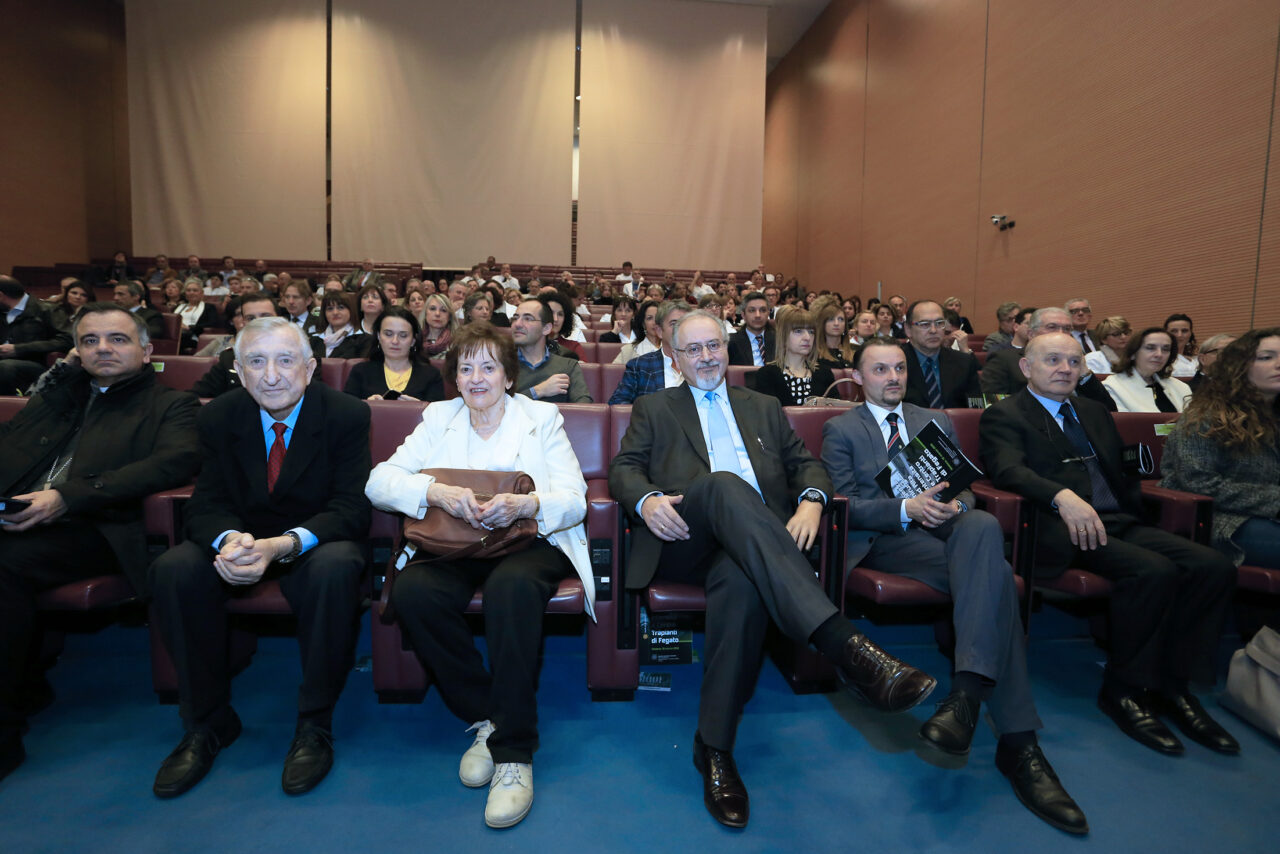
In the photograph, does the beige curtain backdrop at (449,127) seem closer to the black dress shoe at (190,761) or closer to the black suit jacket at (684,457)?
the black suit jacket at (684,457)

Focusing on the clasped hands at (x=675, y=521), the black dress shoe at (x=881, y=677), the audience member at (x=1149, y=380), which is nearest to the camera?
the black dress shoe at (x=881, y=677)

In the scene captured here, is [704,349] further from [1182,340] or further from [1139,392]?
[1182,340]

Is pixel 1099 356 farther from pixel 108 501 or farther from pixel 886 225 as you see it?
pixel 886 225

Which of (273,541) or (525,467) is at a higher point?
(525,467)

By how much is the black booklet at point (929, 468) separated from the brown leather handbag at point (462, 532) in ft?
3.71

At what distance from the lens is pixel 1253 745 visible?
200 cm

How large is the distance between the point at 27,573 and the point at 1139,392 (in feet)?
15.1

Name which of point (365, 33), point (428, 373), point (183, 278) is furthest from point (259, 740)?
point (365, 33)

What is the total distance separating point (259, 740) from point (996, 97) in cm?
929

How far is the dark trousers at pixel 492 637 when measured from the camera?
68.7 inches

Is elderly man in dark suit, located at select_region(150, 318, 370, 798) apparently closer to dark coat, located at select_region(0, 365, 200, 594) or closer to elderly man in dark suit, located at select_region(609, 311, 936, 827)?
dark coat, located at select_region(0, 365, 200, 594)

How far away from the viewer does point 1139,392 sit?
11.7ft

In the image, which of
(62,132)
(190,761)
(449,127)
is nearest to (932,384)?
(190,761)

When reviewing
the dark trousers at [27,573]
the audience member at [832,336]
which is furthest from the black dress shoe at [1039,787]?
the dark trousers at [27,573]
